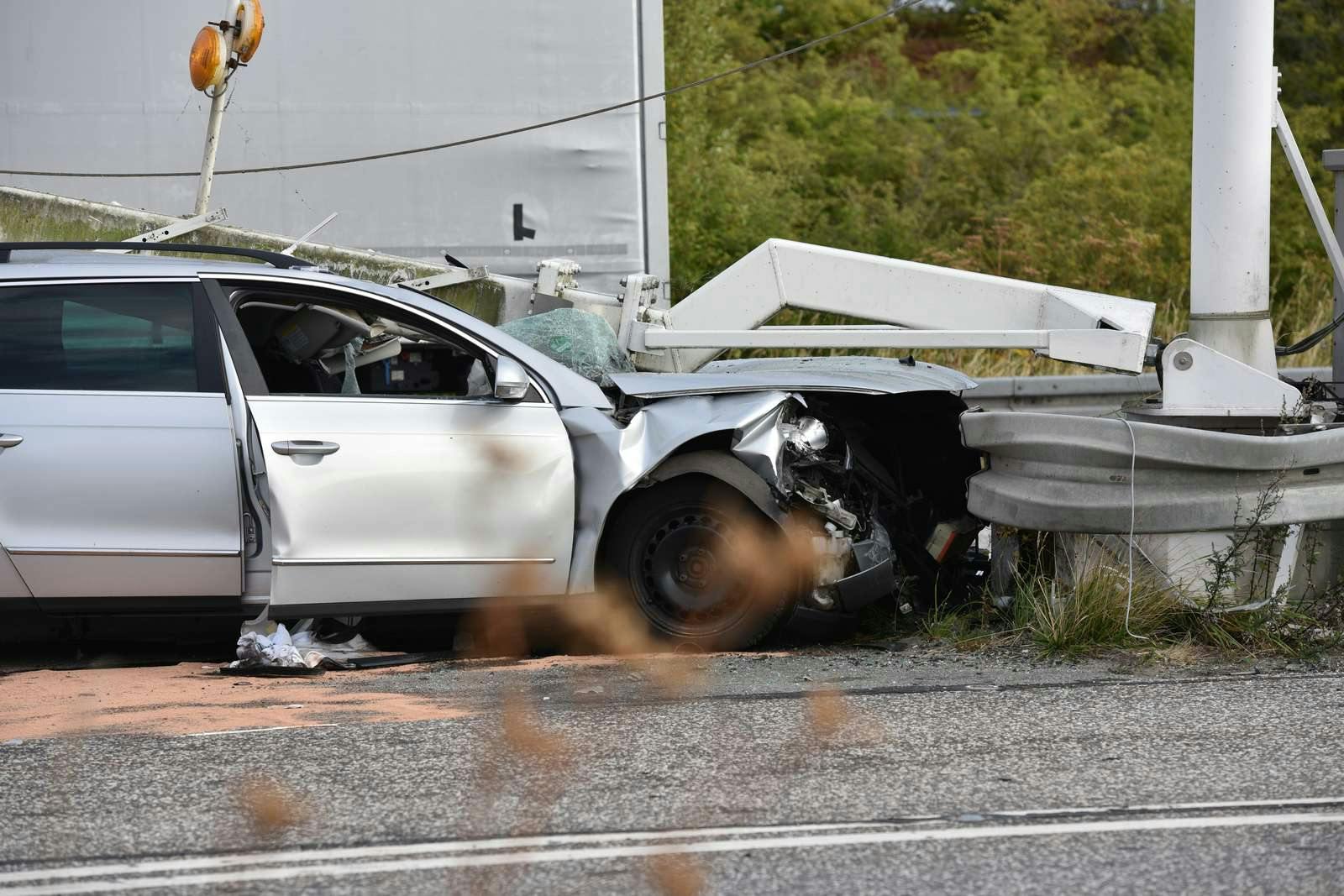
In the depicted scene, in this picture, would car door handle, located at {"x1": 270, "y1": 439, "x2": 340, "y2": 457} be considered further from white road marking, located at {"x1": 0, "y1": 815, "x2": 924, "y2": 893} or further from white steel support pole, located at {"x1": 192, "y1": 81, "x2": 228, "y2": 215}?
white steel support pole, located at {"x1": 192, "y1": 81, "x2": 228, "y2": 215}

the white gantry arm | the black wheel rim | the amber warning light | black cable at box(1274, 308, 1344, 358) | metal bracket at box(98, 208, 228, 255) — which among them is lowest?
the black wheel rim

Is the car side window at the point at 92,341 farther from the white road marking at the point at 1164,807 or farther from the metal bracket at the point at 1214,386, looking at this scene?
the metal bracket at the point at 1214,386

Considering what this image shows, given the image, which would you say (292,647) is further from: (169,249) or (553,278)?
(553,278)

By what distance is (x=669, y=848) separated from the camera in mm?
4180

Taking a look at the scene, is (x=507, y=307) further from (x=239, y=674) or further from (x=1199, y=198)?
(x=1199, y=198)

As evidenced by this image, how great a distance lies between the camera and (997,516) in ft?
22.1

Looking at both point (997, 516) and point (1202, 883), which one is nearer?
point (1202, 883)

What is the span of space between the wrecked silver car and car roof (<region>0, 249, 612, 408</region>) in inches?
0.6

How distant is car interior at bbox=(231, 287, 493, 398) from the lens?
21.8 ft

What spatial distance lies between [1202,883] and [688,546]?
2987mm

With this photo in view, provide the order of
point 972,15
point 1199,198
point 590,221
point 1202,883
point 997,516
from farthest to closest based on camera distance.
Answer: point 972,15
point 590,221
point 1199,198
point 997,516
point 1202,883

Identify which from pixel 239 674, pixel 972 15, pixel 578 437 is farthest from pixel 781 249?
pixel 972 15

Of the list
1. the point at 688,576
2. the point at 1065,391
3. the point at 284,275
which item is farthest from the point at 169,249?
the point at 1065,391

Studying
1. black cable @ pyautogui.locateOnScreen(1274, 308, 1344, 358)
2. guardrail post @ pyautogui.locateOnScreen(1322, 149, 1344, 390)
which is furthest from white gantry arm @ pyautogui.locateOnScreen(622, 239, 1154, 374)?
guardrail post @ pyautogui.locateOnScreen(1322, 149, 1344, 390)
